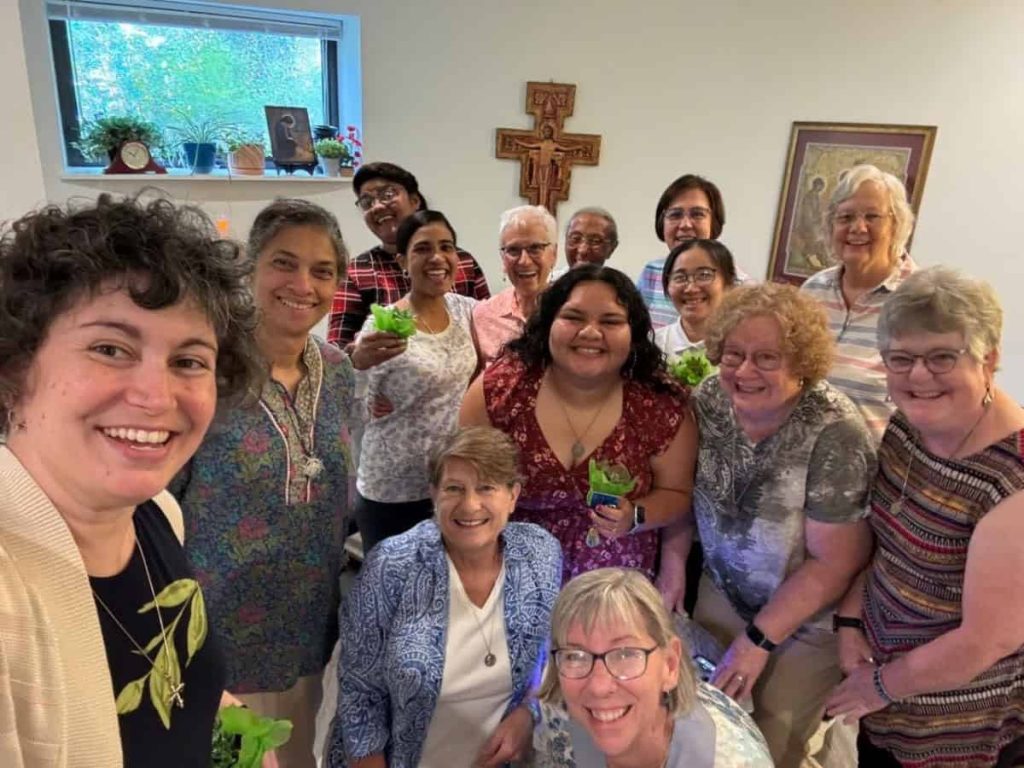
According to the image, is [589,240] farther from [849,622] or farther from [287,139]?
[287,139]

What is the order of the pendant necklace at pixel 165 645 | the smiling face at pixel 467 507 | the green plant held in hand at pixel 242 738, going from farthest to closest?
the smiling face at pixel 467 507
the green plant held in hand at pixel 242 738
the pendant necklace at pixel 165 645

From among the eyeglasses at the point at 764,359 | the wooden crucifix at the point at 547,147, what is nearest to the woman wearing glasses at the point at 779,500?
the eyeglasses at the point at 764,359

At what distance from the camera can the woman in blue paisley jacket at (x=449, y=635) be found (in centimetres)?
156

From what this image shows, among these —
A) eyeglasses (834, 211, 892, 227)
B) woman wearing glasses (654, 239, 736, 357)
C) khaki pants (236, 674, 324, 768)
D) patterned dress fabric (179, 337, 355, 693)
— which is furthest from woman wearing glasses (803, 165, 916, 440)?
khaki pants (236, 674, 324, 768)

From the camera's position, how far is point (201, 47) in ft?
12.2

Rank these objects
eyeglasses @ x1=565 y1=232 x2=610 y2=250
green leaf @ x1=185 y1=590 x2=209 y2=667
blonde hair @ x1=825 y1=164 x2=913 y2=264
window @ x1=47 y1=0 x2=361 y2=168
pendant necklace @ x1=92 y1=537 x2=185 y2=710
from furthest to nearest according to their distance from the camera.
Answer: window @ x1=47 y1=0 x2=361 y2=168
eyeglasses @ x1=565 y1=232 x2=610 y2=250
blonde hair @ x1=825 y1=164 x2=913 y2=264
green leaf @ x1=185 y1=590 x2=209 y2=667
pendant necklace @ x1=92 y1=537 x2=185 y2=710

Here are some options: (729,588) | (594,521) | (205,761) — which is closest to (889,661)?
(729,588)

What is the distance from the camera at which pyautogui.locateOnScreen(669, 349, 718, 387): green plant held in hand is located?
2059 millimetres

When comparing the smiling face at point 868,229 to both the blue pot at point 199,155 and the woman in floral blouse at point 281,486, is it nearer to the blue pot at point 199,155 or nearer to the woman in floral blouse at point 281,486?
the woman in floral blouse at point 281,486

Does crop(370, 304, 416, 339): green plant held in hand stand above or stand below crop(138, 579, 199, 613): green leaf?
above

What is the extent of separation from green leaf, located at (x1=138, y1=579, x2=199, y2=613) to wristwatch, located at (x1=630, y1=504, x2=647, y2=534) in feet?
3.55

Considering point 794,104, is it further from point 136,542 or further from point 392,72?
point 136,542

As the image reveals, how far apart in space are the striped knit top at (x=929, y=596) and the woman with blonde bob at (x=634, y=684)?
47 cm

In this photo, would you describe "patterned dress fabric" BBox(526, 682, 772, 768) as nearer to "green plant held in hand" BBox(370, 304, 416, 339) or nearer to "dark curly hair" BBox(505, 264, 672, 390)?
"dark curly hair" BBox(505, 264, 672, 390)
